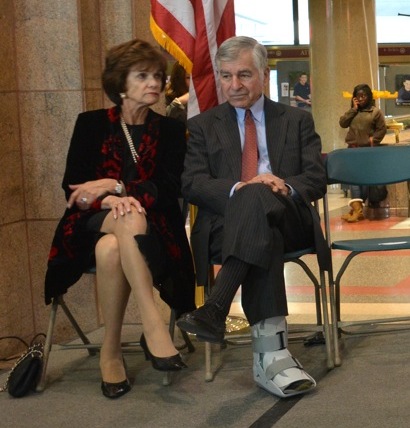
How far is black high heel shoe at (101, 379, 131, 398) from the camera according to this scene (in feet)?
12.9

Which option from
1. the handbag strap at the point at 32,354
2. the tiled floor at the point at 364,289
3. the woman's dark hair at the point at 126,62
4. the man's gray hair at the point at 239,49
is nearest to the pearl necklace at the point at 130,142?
the woman's dark hair at the point at 126,62

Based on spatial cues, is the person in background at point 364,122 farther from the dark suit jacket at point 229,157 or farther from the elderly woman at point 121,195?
the elderly woman at point 121,195

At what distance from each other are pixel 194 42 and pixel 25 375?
76.7 inches

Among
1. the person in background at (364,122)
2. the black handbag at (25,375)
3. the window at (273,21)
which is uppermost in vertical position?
the window at (273,21)

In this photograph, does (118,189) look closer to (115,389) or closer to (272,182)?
(272,182)

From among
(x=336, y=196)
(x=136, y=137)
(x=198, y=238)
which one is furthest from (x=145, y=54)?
(x=336, y=196)

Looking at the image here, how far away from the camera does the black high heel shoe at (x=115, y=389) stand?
3938 mm

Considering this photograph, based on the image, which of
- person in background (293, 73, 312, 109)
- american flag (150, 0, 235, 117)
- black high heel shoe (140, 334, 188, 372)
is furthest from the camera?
person in background (293, 73, 312, 109)

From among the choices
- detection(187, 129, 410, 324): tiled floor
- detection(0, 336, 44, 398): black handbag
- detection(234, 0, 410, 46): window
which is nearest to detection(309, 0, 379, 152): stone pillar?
detection(234, 0, 410, 46): window

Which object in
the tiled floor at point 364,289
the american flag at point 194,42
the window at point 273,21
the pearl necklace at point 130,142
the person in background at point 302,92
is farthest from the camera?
the window at point 273,21

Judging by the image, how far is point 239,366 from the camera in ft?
14.4

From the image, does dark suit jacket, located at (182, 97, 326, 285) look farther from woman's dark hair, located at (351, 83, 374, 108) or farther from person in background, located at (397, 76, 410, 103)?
person in background, located at (397, 76, 410, 103)

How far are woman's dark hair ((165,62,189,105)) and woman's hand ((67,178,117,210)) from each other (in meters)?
2.45

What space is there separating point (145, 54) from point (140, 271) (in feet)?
3.20
